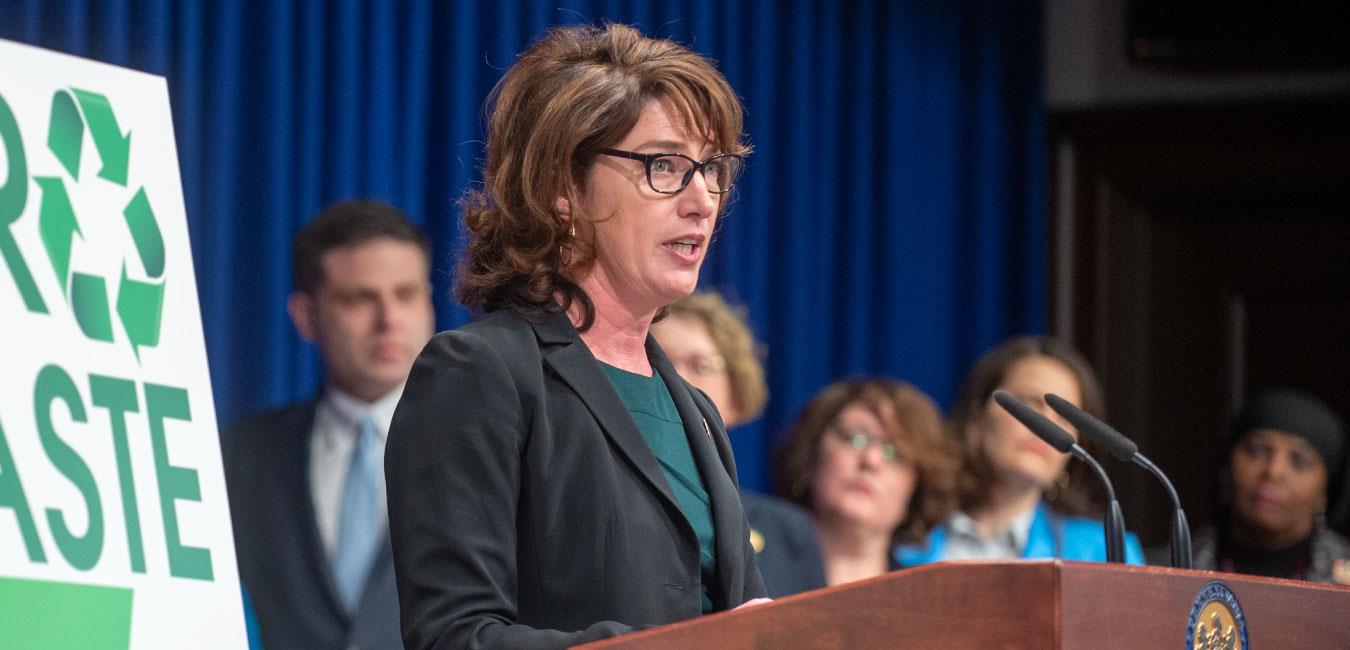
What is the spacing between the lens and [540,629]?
1441 mm

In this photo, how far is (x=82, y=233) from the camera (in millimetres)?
1945

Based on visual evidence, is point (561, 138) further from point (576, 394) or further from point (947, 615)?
point (947, 615)

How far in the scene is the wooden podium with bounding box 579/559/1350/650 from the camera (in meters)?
1.21

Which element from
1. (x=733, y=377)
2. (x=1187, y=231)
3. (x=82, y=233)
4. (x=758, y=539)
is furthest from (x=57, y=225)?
(x=1187, y=231)

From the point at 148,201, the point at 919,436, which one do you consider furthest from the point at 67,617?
the point at 919,436

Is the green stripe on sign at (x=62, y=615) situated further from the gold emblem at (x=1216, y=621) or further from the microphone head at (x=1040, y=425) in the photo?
the gold emblem at (x=1216, y=621)

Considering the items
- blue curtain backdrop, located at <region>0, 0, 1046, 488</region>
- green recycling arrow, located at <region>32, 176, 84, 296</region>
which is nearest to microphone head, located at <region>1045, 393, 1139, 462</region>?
green recycling arrow, located at <region>32, 176, 84, 296</region>

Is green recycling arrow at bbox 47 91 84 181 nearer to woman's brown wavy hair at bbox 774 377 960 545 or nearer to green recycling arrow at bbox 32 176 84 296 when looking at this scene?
green recycling arrow at bbox 32 176 84 296

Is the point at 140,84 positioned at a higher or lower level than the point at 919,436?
higher

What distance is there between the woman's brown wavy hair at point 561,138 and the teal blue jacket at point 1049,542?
2.03 m

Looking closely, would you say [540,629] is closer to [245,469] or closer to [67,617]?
[67,617]

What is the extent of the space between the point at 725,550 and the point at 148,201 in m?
0.90

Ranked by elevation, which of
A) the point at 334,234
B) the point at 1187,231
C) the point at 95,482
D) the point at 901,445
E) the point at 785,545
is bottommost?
the point at 785,545

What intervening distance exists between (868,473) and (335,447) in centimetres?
113
